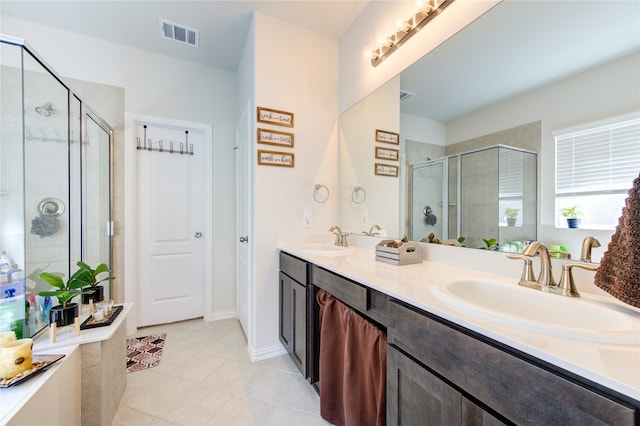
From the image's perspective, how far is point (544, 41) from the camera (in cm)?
100

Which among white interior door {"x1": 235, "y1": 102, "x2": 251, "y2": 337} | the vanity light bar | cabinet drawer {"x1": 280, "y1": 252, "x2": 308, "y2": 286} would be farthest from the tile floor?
the vanity light bar

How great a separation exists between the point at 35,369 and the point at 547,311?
1.93 m

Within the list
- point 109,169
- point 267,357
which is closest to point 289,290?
point 267,357

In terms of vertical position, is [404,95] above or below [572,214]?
above

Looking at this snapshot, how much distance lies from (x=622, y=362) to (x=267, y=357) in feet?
6.66

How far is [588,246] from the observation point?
0.85 m

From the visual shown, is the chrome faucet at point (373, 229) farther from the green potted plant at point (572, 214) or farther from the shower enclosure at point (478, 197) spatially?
the green potted plant at point (572, 214)

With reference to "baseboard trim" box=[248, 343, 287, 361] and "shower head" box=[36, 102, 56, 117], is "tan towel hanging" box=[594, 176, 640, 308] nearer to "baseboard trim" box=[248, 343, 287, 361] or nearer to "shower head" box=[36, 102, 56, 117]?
"baseboard trim" box=[248, 343, 287, 361]

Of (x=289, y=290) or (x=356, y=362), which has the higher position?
(x=289, y=290)

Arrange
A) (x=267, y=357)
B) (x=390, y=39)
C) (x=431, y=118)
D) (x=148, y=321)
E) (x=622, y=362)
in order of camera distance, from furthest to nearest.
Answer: (x=148, y=321)
(x=267, y=357)
(x=390, y=39)
(x=431, y=118)
(x=622, y=362)

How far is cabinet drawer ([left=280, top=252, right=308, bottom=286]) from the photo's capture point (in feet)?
5.33

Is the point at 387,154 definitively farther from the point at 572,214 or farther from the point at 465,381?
the point at 465,381

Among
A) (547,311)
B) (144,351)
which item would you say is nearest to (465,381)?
(547,311)

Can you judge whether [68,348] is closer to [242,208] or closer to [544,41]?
[242,208]
